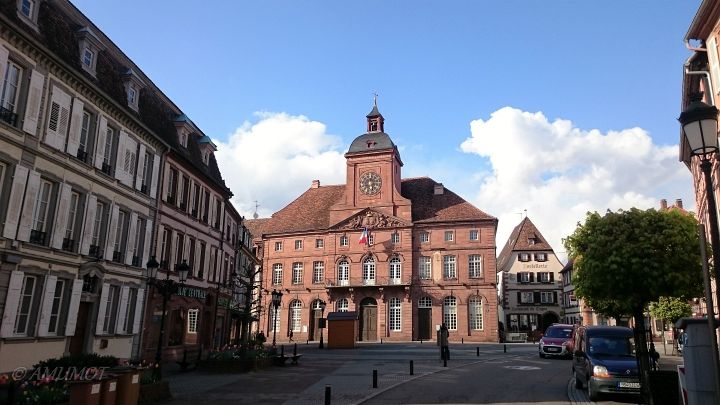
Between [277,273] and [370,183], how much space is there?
15182mm

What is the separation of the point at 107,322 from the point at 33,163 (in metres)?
7.54

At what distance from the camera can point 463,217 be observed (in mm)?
54312

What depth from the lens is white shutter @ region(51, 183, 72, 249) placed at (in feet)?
54.9

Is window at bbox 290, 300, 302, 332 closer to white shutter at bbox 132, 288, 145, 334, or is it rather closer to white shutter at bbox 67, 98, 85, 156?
white shutter at bbox 132, 288, 145, 334

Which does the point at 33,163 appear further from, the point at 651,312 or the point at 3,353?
the point at 651,312

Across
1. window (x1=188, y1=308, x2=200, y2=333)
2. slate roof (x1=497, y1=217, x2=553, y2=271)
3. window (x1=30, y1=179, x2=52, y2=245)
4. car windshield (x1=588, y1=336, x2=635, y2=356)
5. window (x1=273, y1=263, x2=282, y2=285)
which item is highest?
slate roof (x1=497, y1=217, x2=553, y2=271)

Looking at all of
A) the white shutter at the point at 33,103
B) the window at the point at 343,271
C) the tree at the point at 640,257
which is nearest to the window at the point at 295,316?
the window at the point at 343,271

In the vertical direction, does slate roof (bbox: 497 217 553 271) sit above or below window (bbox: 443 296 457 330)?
above

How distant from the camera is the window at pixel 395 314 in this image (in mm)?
53375

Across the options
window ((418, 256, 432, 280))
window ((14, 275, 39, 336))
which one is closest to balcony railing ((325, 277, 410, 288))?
window ((418, 256, 432, 280))

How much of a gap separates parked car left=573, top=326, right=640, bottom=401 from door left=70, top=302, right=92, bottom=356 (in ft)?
55.6

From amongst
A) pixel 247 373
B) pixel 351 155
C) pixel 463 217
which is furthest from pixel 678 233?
pixel 351 155

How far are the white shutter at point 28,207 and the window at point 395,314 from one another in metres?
42.1

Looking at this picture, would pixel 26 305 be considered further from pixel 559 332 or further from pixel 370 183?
pixel 370 183
